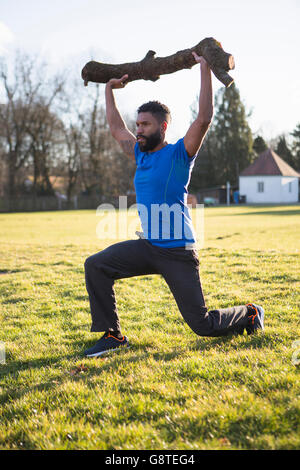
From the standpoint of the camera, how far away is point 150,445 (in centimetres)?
242

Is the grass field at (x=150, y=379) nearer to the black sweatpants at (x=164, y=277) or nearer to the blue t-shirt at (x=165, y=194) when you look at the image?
the black sweatpants at (x=164, y=277)

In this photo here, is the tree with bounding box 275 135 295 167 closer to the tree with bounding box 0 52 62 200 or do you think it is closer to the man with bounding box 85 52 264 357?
the tree with bounding box 0 52 62 200

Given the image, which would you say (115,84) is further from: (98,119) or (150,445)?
(98,119)

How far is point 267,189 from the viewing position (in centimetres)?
5888

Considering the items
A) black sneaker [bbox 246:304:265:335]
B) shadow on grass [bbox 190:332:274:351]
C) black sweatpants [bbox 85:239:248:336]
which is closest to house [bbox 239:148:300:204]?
black sneaker [bbox 246:304:265:335]

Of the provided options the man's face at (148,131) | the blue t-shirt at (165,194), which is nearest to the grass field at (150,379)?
the blue t-shirt at (165,194)

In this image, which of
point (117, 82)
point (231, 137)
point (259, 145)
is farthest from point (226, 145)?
point (117, 82)

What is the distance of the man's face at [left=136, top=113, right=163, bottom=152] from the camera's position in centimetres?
373

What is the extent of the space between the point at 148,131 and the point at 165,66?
0.83 metres

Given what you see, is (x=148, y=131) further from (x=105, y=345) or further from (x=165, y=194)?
(x=105, y=345)

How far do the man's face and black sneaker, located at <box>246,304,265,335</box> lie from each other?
6.36 feet

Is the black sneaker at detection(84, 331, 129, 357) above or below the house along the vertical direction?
below

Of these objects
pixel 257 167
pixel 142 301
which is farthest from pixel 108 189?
pixel 142 301
